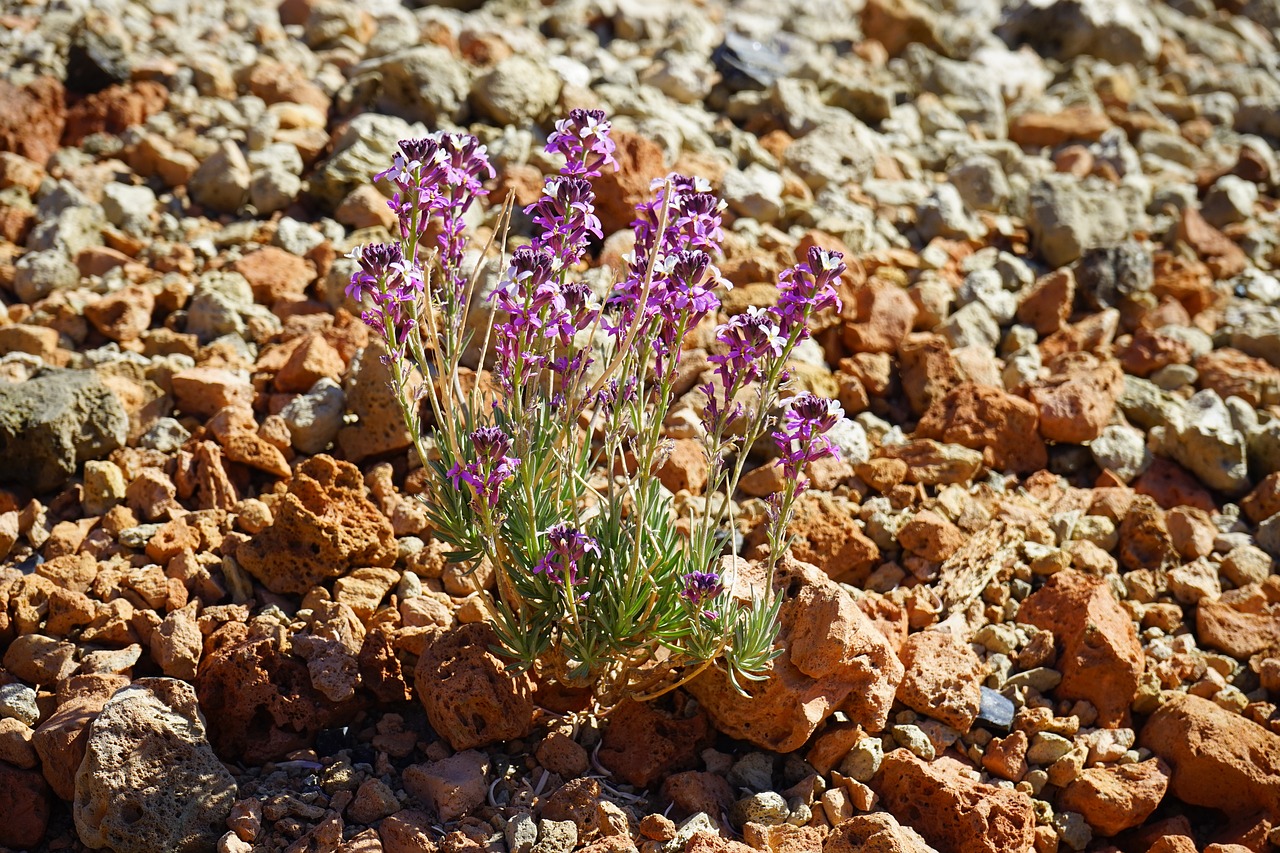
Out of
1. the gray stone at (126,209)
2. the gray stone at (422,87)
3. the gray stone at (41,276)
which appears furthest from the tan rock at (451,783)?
the gray stone at (422,87)

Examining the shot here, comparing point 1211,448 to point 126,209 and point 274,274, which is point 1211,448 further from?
point 126,209

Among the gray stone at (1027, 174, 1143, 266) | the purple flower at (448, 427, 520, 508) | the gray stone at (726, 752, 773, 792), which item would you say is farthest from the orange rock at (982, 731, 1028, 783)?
the gray stone at (1027, 174, 1143, 266)

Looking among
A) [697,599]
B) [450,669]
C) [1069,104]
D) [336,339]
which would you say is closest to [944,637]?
[697,599]

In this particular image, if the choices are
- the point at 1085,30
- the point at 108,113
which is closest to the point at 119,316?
the point at 108,113

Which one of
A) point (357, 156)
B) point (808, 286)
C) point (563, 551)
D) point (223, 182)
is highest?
point (808, 286)

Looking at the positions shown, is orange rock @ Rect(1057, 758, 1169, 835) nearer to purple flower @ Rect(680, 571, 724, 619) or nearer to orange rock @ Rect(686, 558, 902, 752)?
orange rock @ Rect(686, 558, 902, 752)
